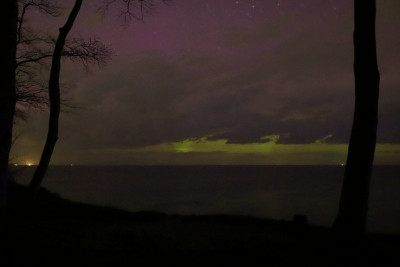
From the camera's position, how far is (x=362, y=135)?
31.3ft

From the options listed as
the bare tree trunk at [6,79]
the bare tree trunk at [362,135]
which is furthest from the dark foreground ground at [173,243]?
the bare tree trunk at [6,79]

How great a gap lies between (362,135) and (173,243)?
184 inches

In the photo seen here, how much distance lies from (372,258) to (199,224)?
186 inches

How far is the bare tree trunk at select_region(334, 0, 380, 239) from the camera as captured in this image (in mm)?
9508

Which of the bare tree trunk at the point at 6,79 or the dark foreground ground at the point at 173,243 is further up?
the bare tree trunk at the point at 6,79

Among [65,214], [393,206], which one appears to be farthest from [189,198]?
[65,214]

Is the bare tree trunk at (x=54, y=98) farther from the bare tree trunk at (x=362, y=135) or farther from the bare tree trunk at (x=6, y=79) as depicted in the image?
the bare tree trunk at (x=362, y=135)

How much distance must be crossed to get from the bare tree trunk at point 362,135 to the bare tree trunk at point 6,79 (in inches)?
273

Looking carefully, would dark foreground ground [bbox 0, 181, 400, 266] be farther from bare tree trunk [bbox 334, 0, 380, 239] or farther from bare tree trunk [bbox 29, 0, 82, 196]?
bare tree trunk [bbox 29, 0, 82, 196]

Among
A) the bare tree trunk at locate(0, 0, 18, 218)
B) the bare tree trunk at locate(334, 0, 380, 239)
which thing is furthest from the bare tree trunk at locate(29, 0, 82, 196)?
the bare tree trunk at locate(334, 0, 380, 239)

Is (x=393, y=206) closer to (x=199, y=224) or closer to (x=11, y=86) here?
(x=199, y=224)

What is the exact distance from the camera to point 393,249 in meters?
9.63

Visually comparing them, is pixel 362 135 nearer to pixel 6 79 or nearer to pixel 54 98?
pixel 6 79

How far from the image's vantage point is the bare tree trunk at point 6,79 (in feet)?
26.1
